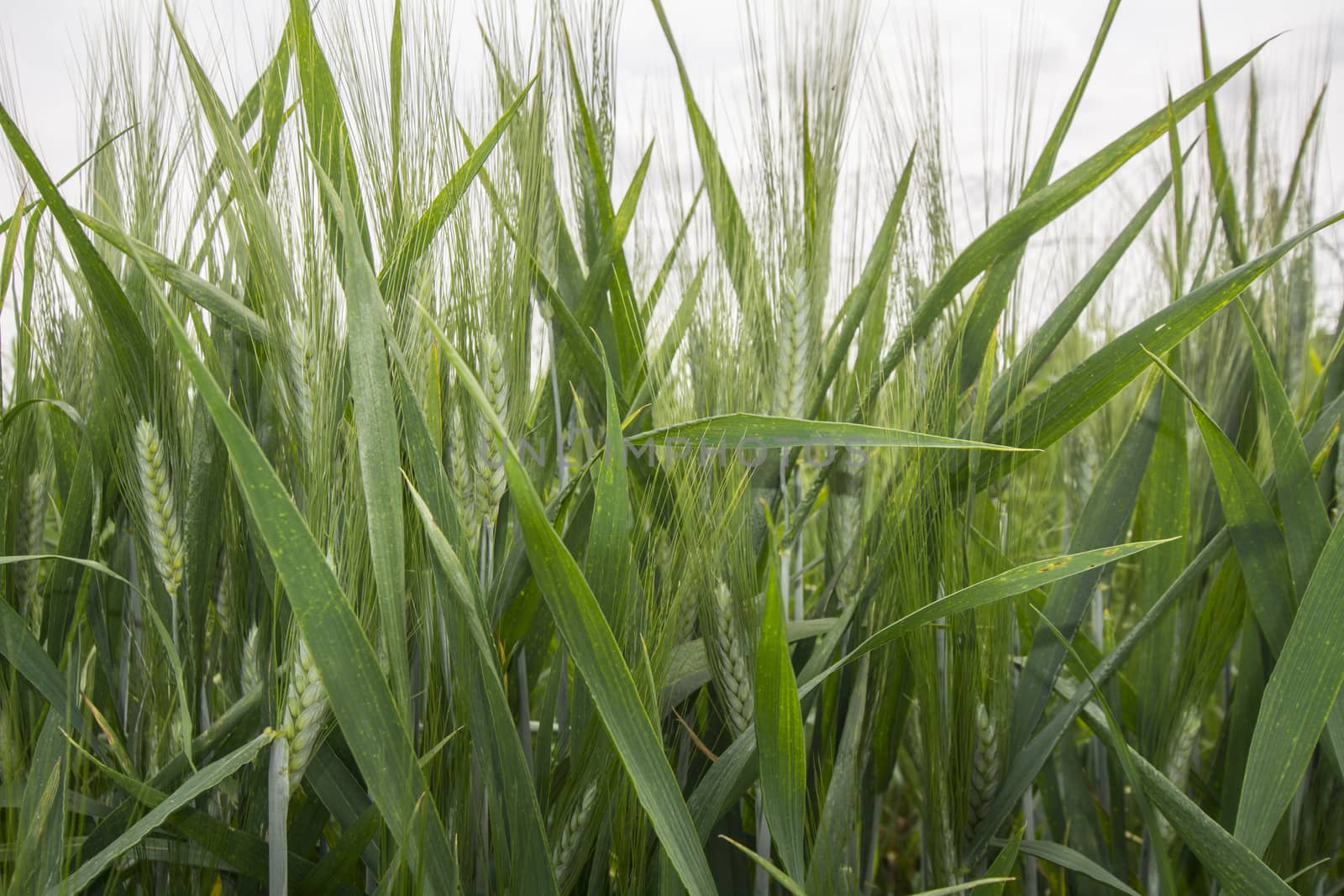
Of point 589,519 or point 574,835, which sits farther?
point 589,519

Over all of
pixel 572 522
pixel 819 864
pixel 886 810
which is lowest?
pixel 886 810

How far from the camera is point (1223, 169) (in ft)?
2.42

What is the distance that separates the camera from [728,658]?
0.51 m

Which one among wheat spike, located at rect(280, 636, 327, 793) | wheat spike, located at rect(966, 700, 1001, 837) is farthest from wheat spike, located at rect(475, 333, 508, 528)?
wheat spike, located at rect(966, 700, 1001, 837)

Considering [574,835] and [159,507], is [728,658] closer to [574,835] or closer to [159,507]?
[574,835]

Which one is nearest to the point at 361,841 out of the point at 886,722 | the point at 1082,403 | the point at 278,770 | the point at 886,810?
the point at 278,770

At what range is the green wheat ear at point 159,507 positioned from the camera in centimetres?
49

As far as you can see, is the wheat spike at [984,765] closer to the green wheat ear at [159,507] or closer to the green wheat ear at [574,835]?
the green wheat ear at [574,835]

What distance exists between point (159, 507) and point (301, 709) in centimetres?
18

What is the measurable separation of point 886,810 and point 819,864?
0.66 m

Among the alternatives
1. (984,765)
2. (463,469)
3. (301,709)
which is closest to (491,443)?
(463,469)

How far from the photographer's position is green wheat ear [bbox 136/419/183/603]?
0.49 m

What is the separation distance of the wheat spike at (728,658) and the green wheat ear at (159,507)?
30 cm

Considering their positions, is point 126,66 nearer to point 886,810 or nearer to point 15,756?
point 15,756
